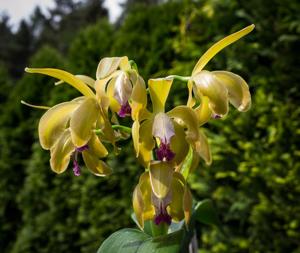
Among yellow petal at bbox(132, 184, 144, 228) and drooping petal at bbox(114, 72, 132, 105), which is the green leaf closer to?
yellow petal at bbox(132, 184, 144, 228)

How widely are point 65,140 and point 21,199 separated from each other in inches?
148

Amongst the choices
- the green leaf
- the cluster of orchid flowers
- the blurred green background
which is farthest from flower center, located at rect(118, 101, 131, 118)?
the blurred green background

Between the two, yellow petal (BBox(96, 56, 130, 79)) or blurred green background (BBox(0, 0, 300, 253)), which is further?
blurred green background (BBox(0, 0, 300, 253))

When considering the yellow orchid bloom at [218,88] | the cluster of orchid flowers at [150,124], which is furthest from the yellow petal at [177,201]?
the yellow orchid bloom at [218,88]

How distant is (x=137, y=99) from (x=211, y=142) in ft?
6.28

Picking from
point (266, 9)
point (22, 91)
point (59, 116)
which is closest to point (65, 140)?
point (59, 116)

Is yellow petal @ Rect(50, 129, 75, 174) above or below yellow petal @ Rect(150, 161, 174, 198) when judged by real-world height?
above

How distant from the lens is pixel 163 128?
758 millimetres

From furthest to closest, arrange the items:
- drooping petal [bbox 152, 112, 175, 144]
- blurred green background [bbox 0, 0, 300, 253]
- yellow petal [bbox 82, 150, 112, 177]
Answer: blurred green background [bbox 0, 0, 300, 253] → yellow petal [bbox 82, 150, 112, 177] → drooping petal [bbox 152, 112, 175, 144]

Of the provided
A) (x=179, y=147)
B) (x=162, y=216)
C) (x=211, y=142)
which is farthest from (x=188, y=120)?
(x=211, y=142)

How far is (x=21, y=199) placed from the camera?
4.41m

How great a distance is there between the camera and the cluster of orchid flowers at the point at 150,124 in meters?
0.77

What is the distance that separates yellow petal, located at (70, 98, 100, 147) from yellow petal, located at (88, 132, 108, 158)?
0.12 ft

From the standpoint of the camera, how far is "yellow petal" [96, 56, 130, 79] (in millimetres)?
822
